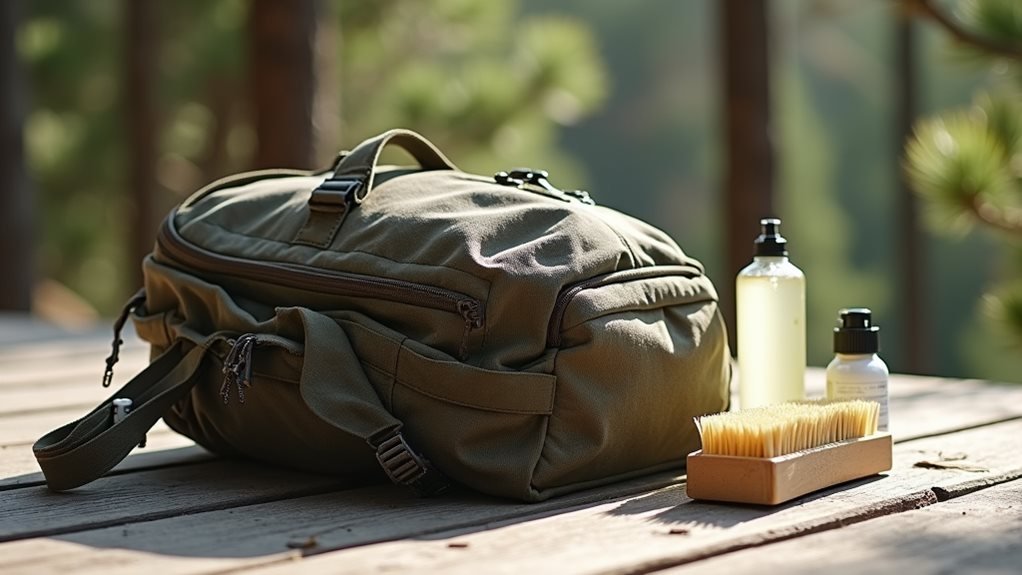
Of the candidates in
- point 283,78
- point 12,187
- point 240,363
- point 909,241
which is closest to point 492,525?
point 240,363

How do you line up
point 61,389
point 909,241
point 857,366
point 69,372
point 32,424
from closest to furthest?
1. point 857,366
2. point 32,424
3. point 61,389
4. point 69,372
5. point 909,241

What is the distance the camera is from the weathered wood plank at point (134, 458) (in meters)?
1.15

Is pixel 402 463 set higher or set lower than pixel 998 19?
lower

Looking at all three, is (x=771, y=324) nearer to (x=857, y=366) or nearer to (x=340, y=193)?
(x=857, y=366)

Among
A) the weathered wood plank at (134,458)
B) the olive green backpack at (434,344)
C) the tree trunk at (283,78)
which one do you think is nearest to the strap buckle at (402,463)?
the olive green backpack at (434,344)

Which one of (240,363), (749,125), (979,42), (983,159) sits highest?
(979,42)

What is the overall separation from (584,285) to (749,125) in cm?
275

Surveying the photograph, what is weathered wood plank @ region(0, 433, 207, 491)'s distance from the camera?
3.77 ft

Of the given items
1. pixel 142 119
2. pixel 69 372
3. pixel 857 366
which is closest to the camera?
pixel 857 366

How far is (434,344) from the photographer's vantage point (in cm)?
103

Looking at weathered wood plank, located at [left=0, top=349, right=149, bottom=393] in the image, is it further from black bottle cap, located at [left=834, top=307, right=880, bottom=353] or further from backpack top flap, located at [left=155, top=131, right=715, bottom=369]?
black bottle cap, located at [left=834, top=307, right=880, bottom=353]

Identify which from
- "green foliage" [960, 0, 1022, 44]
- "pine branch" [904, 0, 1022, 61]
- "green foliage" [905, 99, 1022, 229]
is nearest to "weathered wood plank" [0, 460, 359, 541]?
"green foliage" [905, 99, 1022, 229]

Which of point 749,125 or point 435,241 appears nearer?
point 435,241

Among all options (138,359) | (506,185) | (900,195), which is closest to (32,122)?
(900,195)
